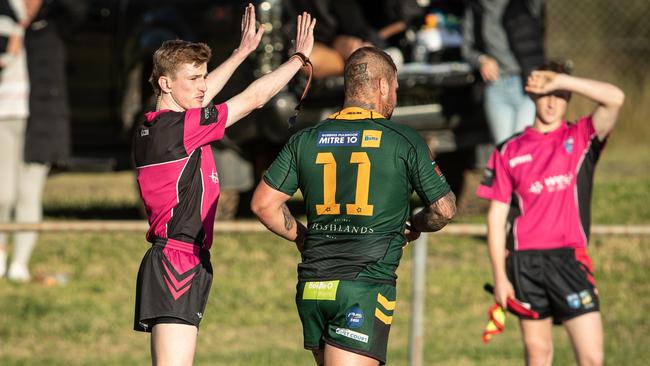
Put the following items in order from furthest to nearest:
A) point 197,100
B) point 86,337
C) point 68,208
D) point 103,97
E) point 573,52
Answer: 1. point 573,52
2. point 68,208
3. point 103,97
4. point 86,337
5. point 197,100

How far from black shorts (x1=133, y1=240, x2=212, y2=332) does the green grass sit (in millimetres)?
3607

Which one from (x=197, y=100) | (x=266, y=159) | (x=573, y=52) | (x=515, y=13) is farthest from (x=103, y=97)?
(x=573, y=52)

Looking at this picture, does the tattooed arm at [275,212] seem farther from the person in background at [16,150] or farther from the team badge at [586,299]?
the person in background at [16,150]

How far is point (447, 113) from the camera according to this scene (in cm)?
1241

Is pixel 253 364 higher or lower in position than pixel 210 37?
lower

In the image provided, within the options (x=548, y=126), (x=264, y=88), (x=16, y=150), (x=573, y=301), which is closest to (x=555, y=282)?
(x=573, y=301)

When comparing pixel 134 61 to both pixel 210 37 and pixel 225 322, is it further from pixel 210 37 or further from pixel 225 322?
pixel 225 322

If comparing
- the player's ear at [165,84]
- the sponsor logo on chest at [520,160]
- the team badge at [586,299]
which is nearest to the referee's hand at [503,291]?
the team badge at [586,299]

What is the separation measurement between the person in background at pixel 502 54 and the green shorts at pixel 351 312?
607 cm

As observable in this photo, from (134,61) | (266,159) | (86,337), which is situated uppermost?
(134,61)

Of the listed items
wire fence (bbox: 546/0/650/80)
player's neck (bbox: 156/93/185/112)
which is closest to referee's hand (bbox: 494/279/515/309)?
player's neck (bbox: 156/93/185/112)

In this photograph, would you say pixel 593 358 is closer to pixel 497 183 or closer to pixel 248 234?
pixel 497 183

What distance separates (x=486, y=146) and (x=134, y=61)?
140 inches

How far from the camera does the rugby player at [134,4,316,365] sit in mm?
6297
